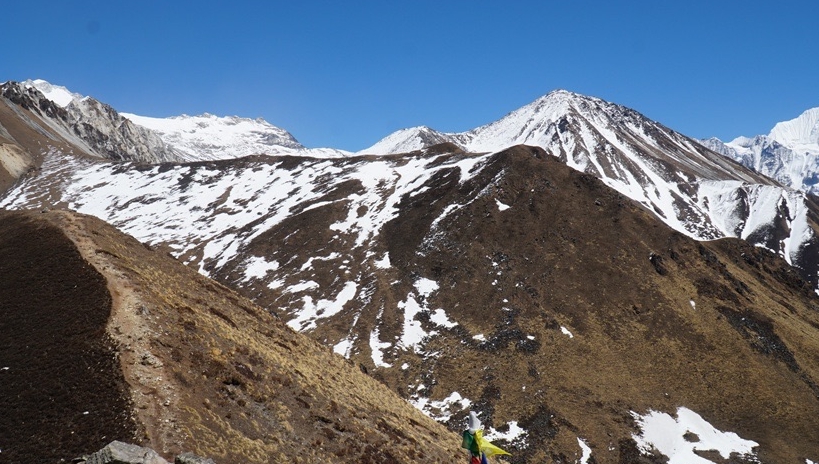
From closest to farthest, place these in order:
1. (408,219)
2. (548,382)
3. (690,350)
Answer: (548,382)
(690,350)
(408,219)

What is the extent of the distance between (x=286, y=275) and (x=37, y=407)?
65.4 m

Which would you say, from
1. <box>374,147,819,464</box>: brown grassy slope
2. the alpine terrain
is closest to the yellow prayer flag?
the alpine terrain

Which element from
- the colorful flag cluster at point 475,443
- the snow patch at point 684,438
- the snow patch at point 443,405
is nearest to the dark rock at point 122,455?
the colorful flag cluster at point 475,443

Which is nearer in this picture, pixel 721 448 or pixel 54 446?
pixel 54 446

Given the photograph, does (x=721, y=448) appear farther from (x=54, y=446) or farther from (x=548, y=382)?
(x=54, y=446)

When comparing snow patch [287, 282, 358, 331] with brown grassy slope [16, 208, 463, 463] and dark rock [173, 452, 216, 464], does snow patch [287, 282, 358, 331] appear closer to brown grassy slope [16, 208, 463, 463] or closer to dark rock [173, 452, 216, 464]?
brown grassy slope [16, 208, 463, 463]

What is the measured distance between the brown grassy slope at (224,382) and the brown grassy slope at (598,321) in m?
22.0

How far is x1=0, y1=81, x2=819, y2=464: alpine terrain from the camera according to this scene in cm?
2645

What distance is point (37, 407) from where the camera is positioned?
1792 centimetres

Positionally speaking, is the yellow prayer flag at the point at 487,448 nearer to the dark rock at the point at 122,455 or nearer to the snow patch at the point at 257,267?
the dark rock at the point at 122,455

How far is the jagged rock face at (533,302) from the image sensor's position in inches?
2101

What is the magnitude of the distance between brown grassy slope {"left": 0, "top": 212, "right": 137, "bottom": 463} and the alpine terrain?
24.4 inches

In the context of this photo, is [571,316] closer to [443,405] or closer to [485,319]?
[485,319]

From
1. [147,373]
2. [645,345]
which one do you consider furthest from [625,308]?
[147,373]
